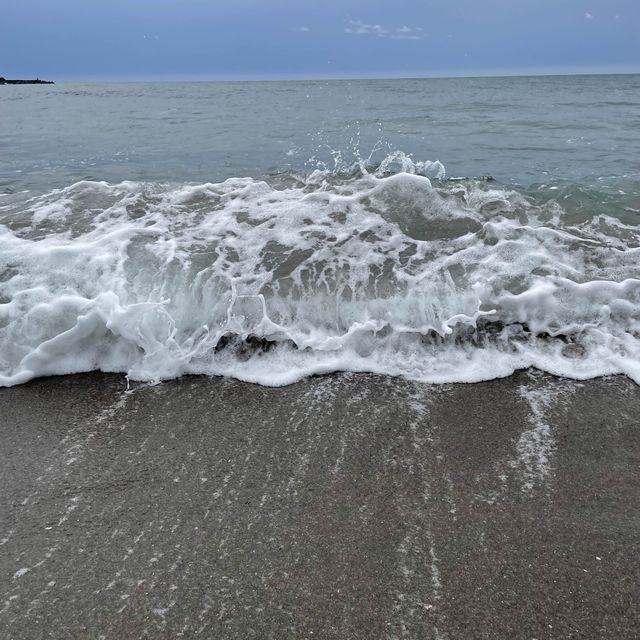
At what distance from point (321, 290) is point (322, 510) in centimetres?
192

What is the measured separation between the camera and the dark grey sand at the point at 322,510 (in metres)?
1.63

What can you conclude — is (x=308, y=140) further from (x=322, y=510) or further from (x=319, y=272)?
(x=322, y=510)

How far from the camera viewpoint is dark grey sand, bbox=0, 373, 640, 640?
1630mm

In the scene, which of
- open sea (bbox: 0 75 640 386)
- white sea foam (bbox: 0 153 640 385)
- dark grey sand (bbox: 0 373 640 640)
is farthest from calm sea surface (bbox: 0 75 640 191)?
dark grey sand (bbox: 0 373 640 640)

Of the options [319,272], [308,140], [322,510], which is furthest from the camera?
[308,140]

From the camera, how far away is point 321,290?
3.70 m


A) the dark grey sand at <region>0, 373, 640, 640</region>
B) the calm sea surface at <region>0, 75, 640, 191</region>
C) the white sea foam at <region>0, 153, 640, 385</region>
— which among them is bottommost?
the dark grey sand at <region>0, 373, 640, 640</region>

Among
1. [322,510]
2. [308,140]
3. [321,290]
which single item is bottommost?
[322,510]

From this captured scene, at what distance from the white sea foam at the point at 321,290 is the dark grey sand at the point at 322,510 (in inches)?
10.0

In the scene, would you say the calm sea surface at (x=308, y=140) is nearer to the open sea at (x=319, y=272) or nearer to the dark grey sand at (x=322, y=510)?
the open sea at (x=319, y=272)

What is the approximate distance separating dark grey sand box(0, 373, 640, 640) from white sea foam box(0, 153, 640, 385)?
26cm

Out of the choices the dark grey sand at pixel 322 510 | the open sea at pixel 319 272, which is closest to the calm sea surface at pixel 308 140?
the open sea at pixel 319 272

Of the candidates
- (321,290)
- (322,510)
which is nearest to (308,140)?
(321,290)

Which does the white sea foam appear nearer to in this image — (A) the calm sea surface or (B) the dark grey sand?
(B) the dark grey sand
